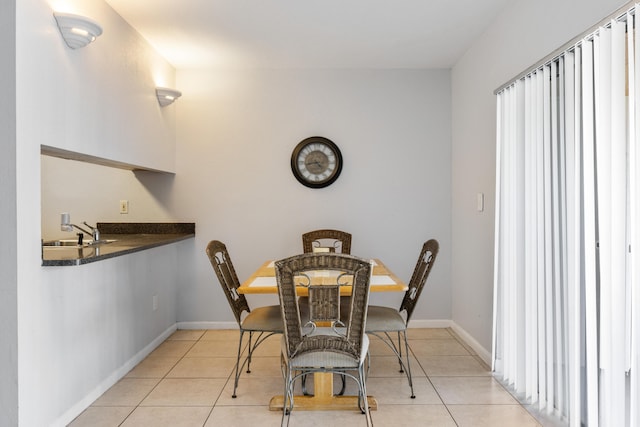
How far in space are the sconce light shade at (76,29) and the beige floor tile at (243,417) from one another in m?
2.14

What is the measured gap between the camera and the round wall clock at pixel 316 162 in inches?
175

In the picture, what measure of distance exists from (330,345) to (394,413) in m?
0.66

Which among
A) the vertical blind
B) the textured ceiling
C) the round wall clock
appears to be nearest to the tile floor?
the vertical blind

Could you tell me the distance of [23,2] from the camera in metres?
2.12

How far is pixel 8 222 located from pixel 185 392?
150 centimetres

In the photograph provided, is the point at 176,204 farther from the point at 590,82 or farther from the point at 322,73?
the point at 590,82

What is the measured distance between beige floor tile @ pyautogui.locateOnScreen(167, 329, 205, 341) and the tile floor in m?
0.25

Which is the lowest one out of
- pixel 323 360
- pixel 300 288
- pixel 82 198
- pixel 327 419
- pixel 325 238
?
pixel 327 419

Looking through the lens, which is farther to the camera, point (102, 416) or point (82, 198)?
point (82, 198)

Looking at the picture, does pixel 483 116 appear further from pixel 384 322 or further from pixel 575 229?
pixel 384 322

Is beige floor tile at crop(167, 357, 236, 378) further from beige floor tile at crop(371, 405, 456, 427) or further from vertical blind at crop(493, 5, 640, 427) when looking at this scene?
vertical blind at crop(493, 5, 640, 427)

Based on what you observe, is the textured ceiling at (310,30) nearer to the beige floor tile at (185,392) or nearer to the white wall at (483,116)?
the white wall at (483,116)

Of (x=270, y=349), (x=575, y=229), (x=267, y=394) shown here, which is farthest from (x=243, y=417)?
(x=575, y=229)

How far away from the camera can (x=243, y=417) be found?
8.59 ft
